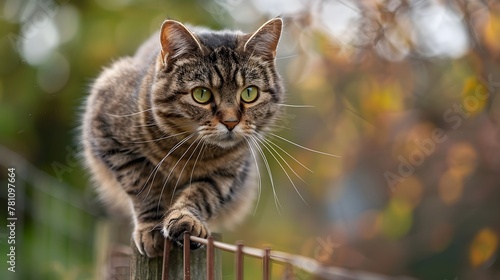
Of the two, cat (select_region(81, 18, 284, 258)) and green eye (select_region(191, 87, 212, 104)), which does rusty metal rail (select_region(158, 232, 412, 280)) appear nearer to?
cat (select_region(81, 18, 284, 258))

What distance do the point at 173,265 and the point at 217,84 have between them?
47 cm

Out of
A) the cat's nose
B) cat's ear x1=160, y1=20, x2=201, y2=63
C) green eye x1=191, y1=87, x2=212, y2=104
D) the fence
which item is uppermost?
cat's ear x1=160, y1=20, x2=201, y2=63

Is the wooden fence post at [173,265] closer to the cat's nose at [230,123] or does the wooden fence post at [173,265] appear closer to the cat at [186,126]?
the cat at [186,126]

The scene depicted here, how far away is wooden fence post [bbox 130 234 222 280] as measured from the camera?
5.28ft

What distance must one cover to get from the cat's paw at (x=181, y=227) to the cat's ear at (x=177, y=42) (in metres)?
0.42

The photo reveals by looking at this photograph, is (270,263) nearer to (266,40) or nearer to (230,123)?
(230,123)

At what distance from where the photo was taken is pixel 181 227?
173cm

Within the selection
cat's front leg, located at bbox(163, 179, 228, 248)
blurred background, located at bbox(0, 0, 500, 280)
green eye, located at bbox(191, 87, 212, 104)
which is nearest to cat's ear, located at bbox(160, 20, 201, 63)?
green eye, located at bbox(191, 87, 212, 104)

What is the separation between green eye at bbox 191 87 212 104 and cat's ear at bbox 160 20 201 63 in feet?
0.37

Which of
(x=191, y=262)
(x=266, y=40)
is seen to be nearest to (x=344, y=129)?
(x=266, y=40)

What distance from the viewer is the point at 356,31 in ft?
11.8

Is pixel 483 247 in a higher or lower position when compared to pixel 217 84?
lower

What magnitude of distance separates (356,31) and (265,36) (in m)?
1.73

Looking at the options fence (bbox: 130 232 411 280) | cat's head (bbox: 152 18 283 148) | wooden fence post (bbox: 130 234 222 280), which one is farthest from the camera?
cat's head (bbox: 152 18 283 148)
